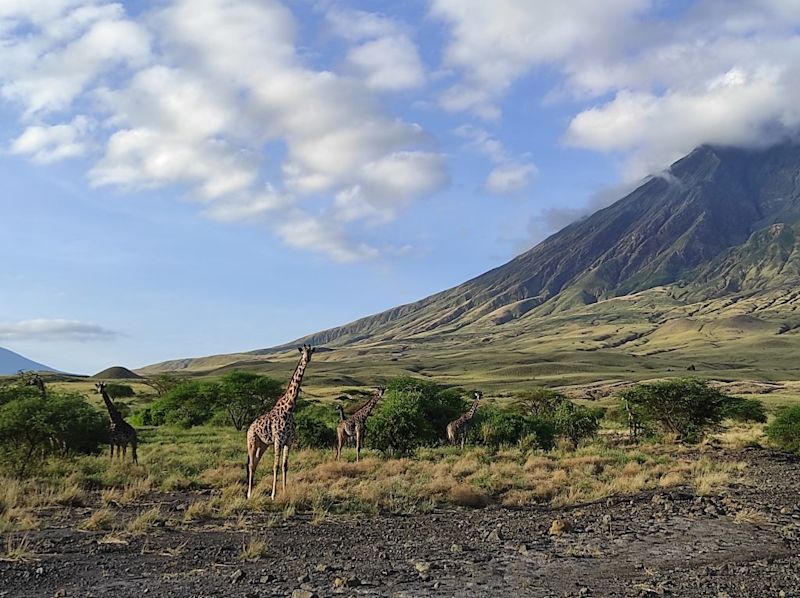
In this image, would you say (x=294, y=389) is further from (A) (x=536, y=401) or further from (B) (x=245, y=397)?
(A) (x=536, y=401)

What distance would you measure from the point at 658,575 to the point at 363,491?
815 cm

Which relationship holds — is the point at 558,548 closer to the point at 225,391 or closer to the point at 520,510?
the point at 520,510

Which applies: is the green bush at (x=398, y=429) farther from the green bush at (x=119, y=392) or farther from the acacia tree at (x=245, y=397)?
the green bush at (x=119, y=392)

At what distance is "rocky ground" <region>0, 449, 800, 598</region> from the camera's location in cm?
872

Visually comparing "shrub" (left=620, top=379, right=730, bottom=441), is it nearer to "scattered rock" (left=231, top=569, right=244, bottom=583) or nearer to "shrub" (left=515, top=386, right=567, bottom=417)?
"shrub" (left=515, top=386, right=567, bottom=417)

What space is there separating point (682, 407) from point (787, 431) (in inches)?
218

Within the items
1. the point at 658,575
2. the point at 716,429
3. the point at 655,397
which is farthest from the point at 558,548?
the point at 716,429

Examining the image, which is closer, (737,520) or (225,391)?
(737,520)

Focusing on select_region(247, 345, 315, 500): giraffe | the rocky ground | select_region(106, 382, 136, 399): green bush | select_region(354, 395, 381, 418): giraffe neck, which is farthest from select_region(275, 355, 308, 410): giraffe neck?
select_region(106, 382, 136, 399): green bush

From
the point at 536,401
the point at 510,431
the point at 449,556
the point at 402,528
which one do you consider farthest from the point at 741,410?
the point at 449,556

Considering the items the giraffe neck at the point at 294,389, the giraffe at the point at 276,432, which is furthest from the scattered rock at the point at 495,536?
the giraffe neck at the point at 294,389

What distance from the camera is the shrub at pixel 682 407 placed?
34.5m

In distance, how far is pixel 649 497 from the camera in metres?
15.9

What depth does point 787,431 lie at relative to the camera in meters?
29.7
